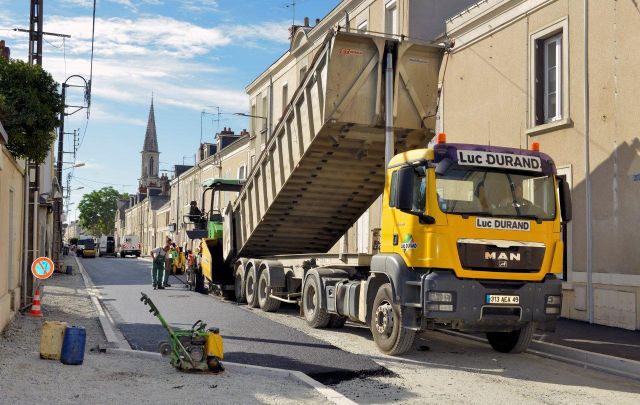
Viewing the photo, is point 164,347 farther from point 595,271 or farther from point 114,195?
point 114,195

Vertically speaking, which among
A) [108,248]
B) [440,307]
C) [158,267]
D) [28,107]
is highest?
[28,107]

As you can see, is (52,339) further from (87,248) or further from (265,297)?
(87,248)

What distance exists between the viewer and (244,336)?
35.8 feet

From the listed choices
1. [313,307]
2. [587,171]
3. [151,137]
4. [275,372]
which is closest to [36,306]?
[313,307]

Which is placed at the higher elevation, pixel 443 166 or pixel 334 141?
pixel 334 141

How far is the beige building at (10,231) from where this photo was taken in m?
10.8

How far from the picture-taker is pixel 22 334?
10602 mm

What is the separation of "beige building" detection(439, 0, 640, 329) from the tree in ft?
335

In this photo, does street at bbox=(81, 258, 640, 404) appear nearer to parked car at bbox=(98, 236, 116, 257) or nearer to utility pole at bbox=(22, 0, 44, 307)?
utility pole at bbox=(22, 0, 44, 307)

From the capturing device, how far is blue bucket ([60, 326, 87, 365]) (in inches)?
320

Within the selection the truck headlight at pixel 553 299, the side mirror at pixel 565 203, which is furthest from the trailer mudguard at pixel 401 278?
the side mirror at pixel 565 203

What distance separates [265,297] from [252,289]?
104cm

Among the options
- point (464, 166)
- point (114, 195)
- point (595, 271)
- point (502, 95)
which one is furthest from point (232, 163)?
point (114, 195)

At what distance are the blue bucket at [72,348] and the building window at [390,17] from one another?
631 inches
